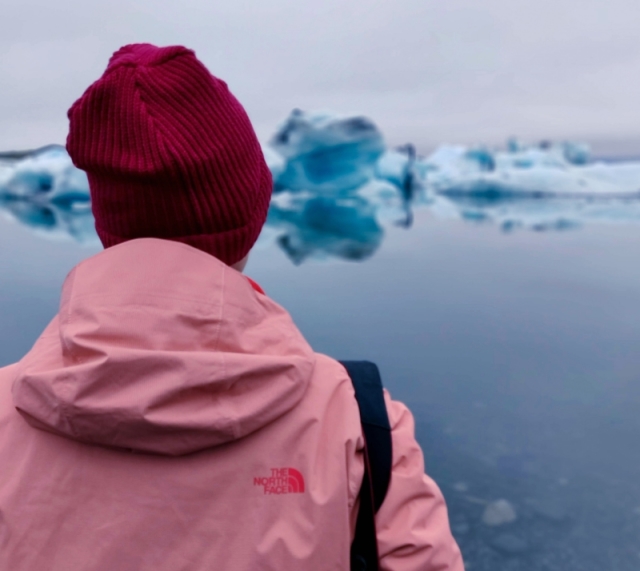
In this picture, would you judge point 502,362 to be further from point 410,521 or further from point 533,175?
point 533,175

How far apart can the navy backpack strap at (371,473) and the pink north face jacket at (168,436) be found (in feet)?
0.07

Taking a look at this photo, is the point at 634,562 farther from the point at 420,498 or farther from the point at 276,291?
the point at 276,291

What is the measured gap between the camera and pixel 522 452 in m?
2.26

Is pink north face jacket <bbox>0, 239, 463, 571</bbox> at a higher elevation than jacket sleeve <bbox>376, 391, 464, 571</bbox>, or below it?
higher

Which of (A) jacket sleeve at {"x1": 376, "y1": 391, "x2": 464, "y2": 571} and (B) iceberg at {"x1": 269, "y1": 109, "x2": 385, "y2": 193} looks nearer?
(A) jacket sleeve at {"x1": 376, "y1": 391, "x2": 464, "y2": 571}

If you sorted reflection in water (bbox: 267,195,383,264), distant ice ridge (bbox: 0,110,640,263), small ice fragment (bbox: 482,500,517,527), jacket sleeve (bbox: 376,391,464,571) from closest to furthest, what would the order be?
jacket sleeve (bbox: 376,391,464,571), small ice fragment (bbox: 482,500,517,527), reflection in water (bbox: 267,195,383,264), distant ice ridge (bbox: 0,110,640,263)

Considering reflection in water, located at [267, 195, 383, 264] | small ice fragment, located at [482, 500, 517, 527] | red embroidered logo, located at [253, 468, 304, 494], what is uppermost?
red embroidered logo, located at [253, 468, 304, 494]

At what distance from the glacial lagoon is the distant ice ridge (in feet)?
0.63

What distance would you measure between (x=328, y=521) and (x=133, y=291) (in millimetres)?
263

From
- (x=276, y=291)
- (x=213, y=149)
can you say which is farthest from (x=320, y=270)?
(x=213, y=149)

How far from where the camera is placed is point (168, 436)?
48cm

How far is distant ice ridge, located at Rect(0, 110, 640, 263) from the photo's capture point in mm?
10797

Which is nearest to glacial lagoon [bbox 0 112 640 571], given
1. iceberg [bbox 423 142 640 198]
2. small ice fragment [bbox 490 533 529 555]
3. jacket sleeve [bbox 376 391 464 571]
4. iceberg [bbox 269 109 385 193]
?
small ice fragment [bbox 490 533 529 555]

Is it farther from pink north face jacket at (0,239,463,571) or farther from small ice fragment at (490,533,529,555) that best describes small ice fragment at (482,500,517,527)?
pink north face jacket at (0,239,463,571)
